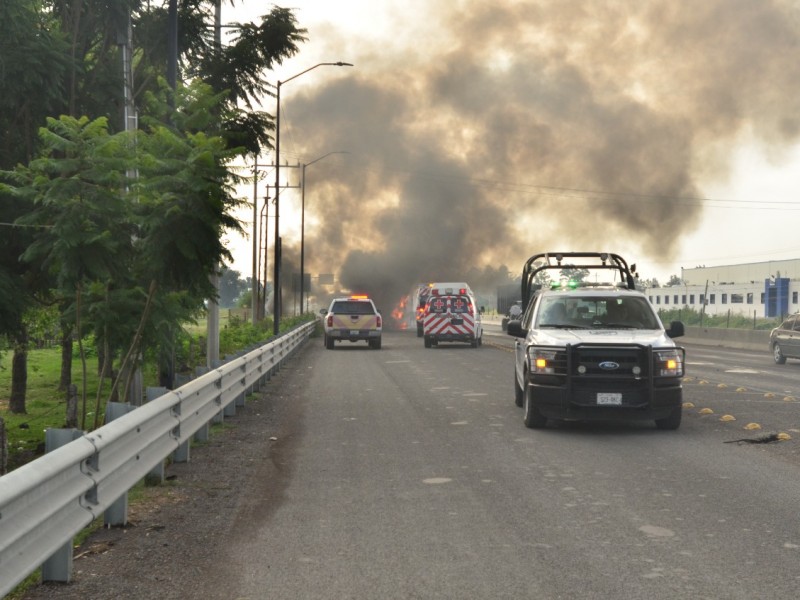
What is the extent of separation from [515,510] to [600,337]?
5.15 metres

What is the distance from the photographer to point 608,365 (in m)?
12.0

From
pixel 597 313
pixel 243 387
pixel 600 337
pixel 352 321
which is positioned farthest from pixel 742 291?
pixel 600 337

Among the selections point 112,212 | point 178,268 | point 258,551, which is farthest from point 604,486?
point 112,212

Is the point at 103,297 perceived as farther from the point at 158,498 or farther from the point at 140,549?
the point at 140,549

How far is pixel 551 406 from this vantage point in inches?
476

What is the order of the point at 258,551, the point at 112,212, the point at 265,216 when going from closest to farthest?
the point at 258,551 < the point at 112,212 < the point at 265,216

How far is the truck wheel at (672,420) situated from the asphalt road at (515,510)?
133 mm

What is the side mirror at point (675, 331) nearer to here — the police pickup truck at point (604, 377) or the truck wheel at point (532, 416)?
the police pickup truck at point (604, 377)

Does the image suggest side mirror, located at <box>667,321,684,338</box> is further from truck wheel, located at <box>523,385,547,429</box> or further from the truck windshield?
truck wheel, located at <box>523,385,547,429</box>

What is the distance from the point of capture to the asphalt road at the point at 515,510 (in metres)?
5.58

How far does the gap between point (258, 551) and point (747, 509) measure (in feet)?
12.4

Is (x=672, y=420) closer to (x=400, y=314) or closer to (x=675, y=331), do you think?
(x=675, y=331)

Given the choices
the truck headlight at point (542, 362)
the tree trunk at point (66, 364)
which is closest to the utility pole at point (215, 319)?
the tree trunk at point (66, 364)

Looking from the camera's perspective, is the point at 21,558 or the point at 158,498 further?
the point at 158,498
